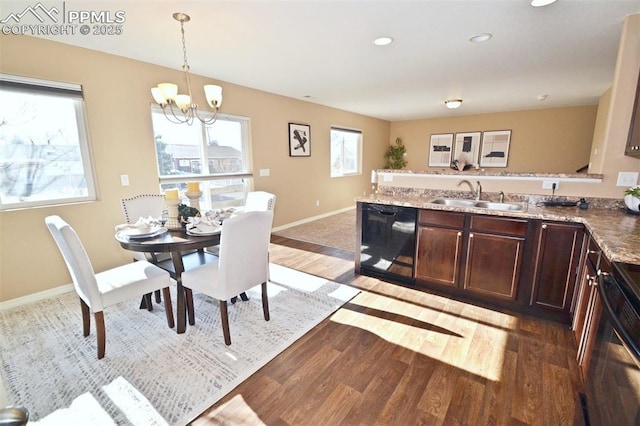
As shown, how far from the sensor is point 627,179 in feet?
7.84

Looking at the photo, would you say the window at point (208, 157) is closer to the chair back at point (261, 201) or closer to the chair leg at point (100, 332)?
the chair back at point (261, 201)

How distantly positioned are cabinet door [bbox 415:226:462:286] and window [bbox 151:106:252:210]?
118 inches

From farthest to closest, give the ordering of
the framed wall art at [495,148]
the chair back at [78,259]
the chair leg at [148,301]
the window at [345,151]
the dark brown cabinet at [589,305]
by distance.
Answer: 1. the framed wall art at [495,148]
2. the window at [345,151]
3. the chair leg at [148,301]
4. the chair back at [78,259]
5. the dark brown cabinet at [589,305]

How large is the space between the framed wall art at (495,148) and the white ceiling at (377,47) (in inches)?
88.0

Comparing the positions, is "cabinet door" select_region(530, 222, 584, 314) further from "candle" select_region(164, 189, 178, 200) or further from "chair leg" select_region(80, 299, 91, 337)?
"chair leg" select_region(80, 299, 91, 337)

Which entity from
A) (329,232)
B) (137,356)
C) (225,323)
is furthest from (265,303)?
(329,232)

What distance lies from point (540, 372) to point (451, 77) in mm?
3666

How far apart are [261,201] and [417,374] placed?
213cm

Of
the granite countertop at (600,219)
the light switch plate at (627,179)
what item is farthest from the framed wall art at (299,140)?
the light switch plate at (627,179)

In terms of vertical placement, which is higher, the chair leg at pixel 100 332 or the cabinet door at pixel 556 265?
the cabinet door at pixel 556 265

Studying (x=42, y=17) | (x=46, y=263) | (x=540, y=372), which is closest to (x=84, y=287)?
(x=46, y=263)

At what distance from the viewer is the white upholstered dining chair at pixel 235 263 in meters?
1.97

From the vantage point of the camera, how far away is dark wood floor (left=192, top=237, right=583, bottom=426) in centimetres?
155

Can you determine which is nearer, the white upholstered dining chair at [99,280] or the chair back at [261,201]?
the white upholstered dining chair at [99,280]
